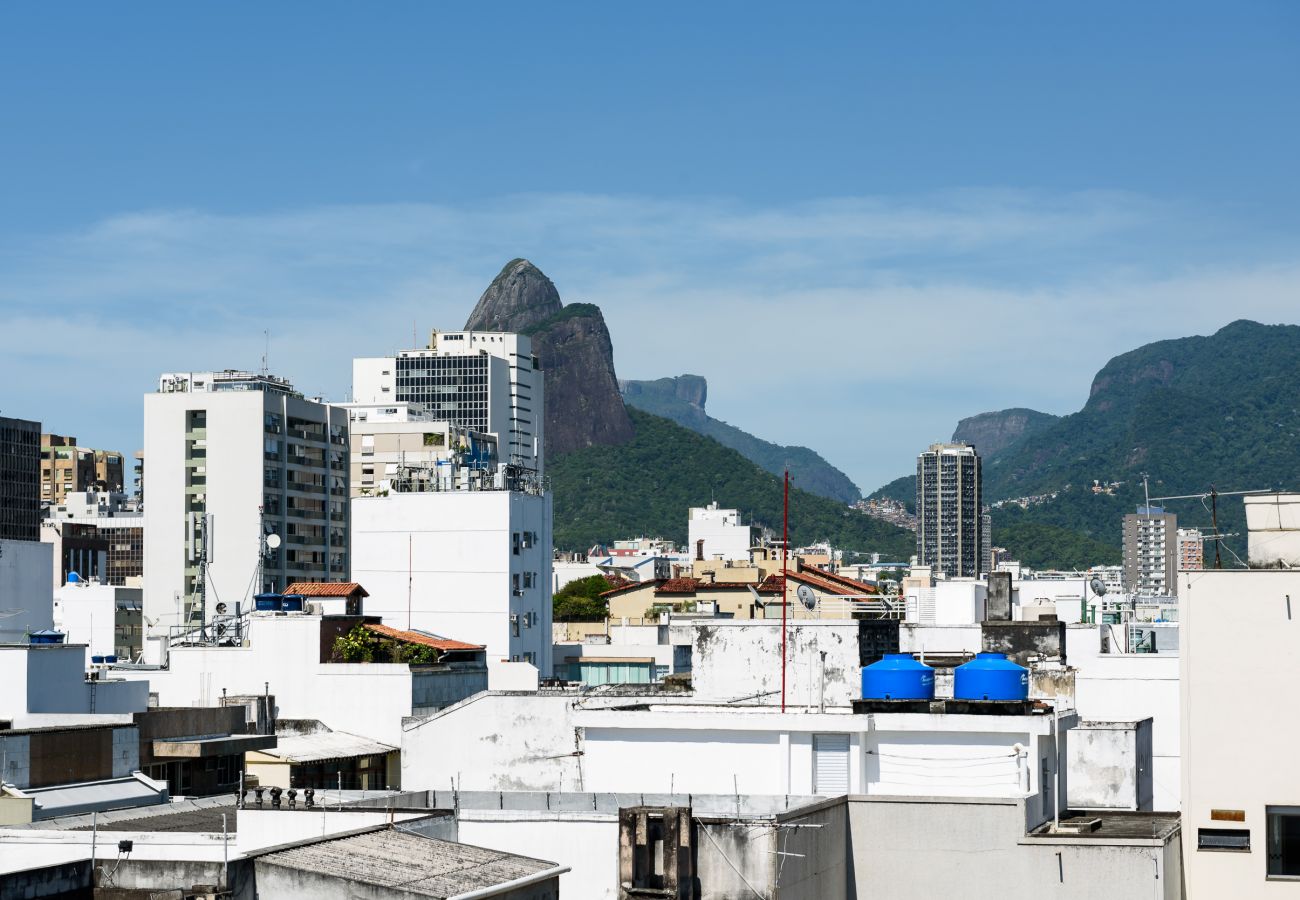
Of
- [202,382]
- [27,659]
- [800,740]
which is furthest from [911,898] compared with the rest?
[202,382]

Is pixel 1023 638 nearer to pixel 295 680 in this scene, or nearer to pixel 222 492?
pixel 295 680

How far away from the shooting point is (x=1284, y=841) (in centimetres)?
3184

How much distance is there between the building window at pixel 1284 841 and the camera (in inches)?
1249

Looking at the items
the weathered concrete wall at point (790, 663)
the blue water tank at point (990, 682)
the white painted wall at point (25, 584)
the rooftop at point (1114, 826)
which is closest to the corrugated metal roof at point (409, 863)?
the rooftop at point (1114, 826)

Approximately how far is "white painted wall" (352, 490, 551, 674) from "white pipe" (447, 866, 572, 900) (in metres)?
77.8

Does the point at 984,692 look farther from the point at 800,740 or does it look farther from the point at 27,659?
the point at 27,659

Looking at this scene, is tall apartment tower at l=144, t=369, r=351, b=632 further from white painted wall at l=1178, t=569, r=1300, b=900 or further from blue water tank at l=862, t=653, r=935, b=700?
white painted wall at l=1178, t=569, r=1300, b=900

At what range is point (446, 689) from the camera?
214 ft

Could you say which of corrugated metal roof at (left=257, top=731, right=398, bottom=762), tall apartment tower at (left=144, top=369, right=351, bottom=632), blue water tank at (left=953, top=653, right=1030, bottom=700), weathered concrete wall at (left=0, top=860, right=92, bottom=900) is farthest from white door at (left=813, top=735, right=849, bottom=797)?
tall apartment tower at (left=144, top=369, right=351, bottom=632)

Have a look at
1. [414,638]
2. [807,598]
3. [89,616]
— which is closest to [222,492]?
[89,616]

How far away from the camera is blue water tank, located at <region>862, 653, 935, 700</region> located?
114 feet

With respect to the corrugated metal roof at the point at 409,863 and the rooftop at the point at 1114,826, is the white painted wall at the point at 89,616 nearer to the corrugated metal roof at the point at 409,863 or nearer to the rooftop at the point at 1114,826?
the rooftop at the point at 1114,826

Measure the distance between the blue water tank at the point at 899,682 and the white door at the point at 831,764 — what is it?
1.51 meters

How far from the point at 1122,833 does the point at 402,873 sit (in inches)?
613
